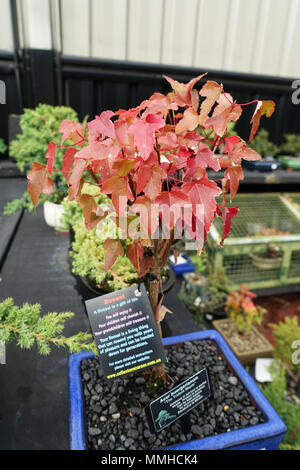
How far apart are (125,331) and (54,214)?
1.32m

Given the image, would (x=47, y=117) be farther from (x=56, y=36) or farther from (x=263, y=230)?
(x=56, y=36)

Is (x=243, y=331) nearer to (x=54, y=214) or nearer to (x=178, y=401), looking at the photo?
(x=54, y=214)

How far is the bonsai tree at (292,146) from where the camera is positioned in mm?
4699

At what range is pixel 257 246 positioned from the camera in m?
2.83

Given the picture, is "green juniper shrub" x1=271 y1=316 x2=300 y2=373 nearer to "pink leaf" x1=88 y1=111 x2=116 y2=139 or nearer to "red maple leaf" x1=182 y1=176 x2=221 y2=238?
"red maple leaf" x1=182 y1=176 x2=221 y2=238

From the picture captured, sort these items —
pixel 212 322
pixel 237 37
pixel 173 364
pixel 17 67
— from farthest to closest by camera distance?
1. pixel 237 37
2. pixel 17 67
3. pixel 212 322
4. pixel 173 364

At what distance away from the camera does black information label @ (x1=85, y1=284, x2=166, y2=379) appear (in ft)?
2.94

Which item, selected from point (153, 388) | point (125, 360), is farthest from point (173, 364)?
point (125, 360)

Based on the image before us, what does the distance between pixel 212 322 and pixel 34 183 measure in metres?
2.15

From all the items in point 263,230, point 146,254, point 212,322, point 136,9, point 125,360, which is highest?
point 136,9

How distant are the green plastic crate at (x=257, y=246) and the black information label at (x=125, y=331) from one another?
1827mm

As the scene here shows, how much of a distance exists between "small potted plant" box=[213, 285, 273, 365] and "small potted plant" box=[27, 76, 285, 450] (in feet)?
4.04

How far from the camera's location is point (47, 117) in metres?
2.07

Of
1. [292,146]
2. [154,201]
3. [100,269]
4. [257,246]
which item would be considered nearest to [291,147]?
[292,146]
